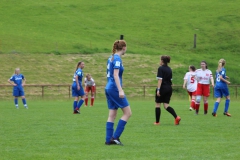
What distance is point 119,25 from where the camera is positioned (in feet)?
216

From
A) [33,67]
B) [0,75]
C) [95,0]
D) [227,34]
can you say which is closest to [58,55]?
[33,67]

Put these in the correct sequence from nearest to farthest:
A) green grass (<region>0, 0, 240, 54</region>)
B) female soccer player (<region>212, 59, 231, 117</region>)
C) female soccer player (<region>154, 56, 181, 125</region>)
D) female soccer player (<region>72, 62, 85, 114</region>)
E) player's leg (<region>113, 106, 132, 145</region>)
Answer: player's leg (<region>113, 106, 132, 145</region>) < female soccer player (<region>154, 56, 181, 125</region>) < female soccer player (<region>212, 59, 231, 117</region>) < female soccer player (<region>72, 62, 85, 114</region>) < green grass (<region>0, 0, 240, 54</region>)

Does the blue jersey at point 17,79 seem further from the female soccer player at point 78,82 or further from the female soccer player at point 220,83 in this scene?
the female soccer player at point 220,83

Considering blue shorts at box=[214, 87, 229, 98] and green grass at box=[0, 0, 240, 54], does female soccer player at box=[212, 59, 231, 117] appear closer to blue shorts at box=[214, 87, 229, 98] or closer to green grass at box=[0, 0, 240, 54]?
blue shorts at box=[214, 87, 229, 98]

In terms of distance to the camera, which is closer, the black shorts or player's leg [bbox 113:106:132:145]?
player's leg [bbox 113:106:132:145]

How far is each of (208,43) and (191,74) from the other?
39.4 meters

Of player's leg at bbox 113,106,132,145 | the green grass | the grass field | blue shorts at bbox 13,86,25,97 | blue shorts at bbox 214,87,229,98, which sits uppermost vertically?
the green grass

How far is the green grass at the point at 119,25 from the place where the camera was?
54000 millimetres

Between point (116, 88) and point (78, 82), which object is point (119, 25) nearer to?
point (78, 82)

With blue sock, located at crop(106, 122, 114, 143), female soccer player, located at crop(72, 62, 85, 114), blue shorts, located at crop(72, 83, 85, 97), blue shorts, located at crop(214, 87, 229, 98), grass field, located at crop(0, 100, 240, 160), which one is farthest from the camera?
blue shorts, located at crop(72, 83, 85, 97)

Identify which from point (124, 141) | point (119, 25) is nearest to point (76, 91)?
point (124, 141)

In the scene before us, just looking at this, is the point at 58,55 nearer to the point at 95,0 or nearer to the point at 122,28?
the point at 122,28

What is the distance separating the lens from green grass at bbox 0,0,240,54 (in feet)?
177

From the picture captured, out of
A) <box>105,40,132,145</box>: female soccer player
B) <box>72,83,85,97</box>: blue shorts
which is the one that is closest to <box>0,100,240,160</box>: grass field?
<box>105,40,132,145</box>: female soccer player
